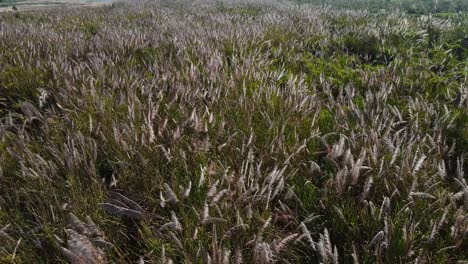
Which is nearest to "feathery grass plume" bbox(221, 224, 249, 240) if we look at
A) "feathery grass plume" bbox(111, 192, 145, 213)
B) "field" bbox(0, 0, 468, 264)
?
"field" bbox(0, 0, 468, 264)

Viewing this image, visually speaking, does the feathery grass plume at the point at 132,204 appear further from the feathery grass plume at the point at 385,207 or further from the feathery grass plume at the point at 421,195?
the feathery grass plume at the point at 421,195

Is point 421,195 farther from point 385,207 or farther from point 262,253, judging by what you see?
point 262,253

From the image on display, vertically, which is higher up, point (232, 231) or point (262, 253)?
point (262, 253)

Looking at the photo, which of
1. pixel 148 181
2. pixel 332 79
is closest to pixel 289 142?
pixel 148 181

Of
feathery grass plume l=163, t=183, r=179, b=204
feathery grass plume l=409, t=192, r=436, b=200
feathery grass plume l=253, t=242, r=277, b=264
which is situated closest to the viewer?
feathery grass plume l=253, t=242, r=277, b=264

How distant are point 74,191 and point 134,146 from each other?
0.44 m

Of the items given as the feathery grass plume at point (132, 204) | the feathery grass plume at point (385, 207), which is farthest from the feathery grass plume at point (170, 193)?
the feathery grass plume at point (385, 207)

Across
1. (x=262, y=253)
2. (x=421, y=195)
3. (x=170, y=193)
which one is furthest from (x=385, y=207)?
(x=170, y=193)

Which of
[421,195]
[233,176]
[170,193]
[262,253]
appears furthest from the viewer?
[233,176]

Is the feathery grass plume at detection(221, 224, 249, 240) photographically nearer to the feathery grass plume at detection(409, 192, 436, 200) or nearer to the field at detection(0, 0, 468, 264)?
the field at detection(0, 0, 468, 264)

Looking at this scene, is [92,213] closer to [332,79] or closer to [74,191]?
[74,191]

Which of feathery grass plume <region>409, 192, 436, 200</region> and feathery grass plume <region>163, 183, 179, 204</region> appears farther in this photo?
feathery grass plume <region>409, 192, 436, 200</region>

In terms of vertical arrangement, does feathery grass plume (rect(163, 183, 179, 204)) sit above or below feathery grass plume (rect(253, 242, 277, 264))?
above

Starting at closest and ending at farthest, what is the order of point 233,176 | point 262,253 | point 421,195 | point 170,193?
point 262,253
point 170,193
point 421,195
point 233,176
